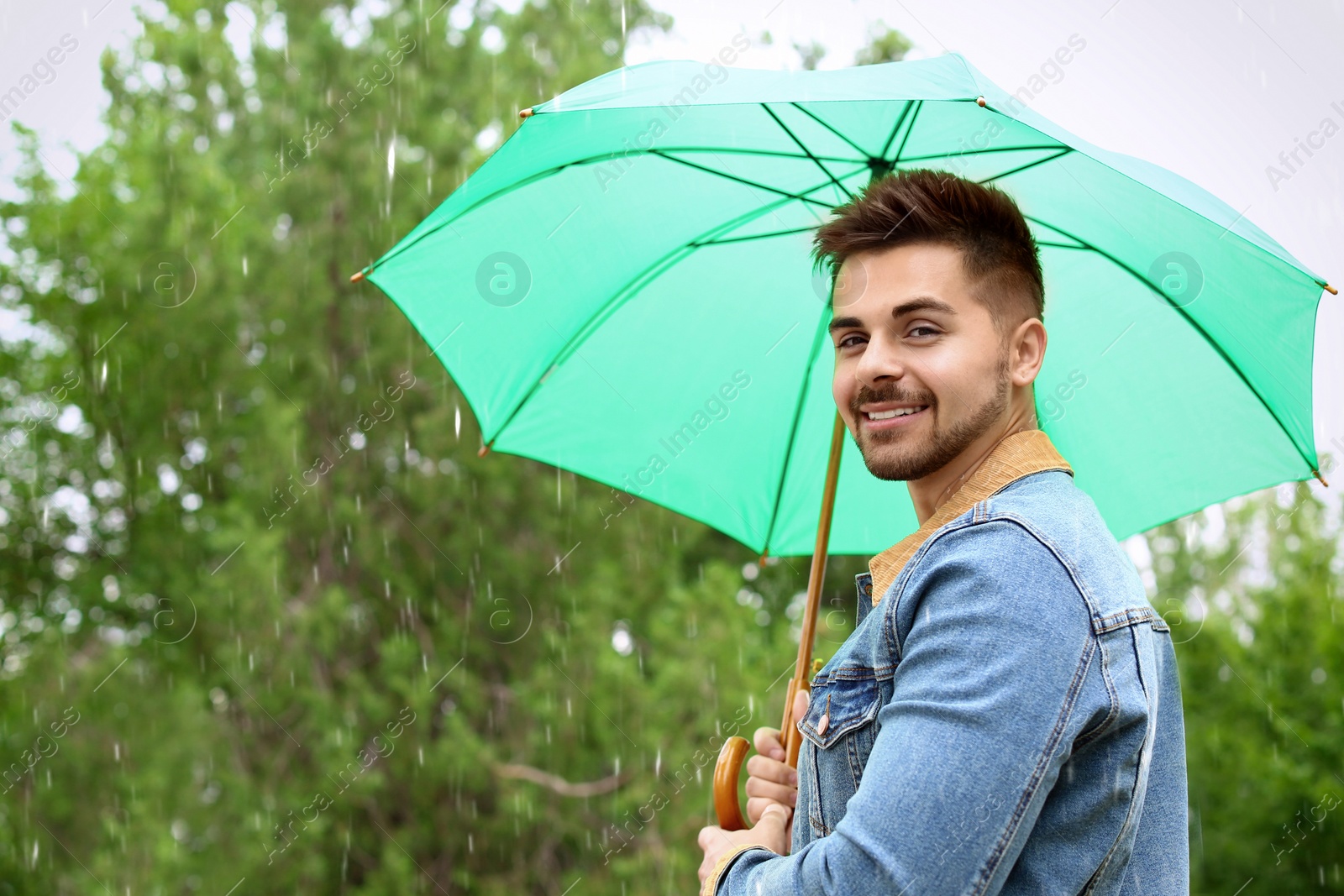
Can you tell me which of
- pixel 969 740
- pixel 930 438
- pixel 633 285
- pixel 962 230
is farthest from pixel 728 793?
pixel 633 285

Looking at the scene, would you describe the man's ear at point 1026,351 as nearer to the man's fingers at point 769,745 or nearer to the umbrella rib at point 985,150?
the umbrella rib at point 985,150

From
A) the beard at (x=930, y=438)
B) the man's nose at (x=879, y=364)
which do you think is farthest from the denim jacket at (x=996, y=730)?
the man's nose at (x=879, y=364)

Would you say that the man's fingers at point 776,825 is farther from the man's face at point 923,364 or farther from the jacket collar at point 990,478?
the man's face at point 923,364

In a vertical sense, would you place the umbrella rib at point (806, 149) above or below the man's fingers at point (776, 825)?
above

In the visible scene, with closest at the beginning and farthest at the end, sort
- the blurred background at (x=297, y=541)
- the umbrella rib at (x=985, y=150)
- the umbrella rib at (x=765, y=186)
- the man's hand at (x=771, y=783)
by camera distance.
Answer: the man's hand at (x=771, y=783), the umbrella rib at (x=985, y=150), the umbrella rib at (x=765, y=186), the blurred background at (x=297, y=541)


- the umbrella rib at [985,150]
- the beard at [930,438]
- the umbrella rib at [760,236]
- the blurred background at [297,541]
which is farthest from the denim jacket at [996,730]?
the blurred background at [297,541]

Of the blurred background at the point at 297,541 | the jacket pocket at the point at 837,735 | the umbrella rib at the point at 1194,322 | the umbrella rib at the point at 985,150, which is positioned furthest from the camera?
the blurred background at the point at 297,541

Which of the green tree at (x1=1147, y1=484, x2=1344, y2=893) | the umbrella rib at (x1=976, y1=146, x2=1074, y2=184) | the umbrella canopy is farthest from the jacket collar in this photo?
the green tree at (x1=1147, y1=484, x2=1344, y2=893)

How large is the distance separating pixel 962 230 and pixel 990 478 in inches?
14.8

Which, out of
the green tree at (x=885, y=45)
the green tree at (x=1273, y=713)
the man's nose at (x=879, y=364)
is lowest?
the green tree at (x=1273, y=713)

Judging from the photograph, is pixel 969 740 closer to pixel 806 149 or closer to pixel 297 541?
pixel 806 149

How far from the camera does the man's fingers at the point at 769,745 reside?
2.12 m

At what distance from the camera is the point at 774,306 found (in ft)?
9.20

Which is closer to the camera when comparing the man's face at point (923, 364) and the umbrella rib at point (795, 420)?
the man's face at point (923, 364)
